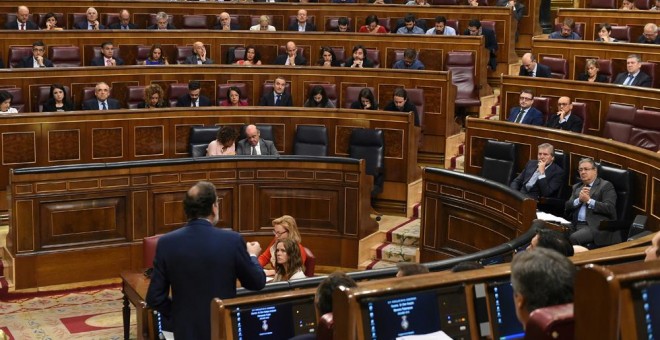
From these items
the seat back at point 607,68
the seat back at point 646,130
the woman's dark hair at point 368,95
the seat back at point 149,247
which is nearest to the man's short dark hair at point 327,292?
the seat back at point 149,247

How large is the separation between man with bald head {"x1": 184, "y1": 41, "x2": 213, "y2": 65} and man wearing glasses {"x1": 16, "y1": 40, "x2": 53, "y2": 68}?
48.9 inches

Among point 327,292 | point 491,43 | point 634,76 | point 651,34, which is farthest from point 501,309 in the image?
point 491,43

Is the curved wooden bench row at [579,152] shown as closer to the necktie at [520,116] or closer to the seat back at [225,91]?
the necktie at [520,116]

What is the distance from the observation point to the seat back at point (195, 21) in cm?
1073

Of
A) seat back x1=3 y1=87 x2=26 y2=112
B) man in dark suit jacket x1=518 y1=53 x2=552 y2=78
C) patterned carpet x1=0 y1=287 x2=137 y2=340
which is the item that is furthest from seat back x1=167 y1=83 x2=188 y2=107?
man in dark suit jacket x1=518 y1=53 x2=552 y2=78

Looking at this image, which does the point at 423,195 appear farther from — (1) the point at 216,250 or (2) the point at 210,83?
(1) the point at 216,250

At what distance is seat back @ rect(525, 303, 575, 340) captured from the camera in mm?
1917

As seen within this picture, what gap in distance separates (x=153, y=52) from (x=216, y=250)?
6067mm

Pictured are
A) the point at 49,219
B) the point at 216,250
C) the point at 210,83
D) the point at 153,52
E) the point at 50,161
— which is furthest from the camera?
the point at 153,52

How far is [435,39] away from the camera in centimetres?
938

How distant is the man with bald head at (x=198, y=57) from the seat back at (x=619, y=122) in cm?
371

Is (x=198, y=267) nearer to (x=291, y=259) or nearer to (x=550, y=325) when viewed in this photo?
(x=291, y=259)

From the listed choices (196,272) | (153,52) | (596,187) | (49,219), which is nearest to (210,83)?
(153,52)

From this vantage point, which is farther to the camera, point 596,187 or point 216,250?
point 596,187
